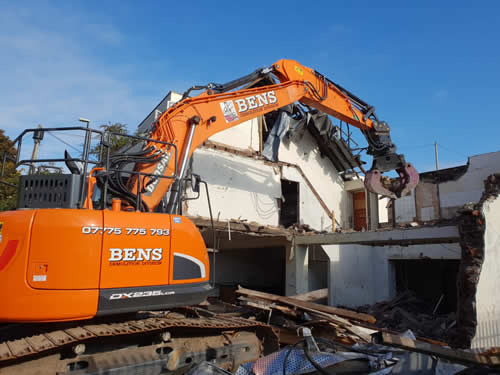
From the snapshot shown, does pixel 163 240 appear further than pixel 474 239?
No

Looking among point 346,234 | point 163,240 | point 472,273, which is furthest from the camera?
point 346,234

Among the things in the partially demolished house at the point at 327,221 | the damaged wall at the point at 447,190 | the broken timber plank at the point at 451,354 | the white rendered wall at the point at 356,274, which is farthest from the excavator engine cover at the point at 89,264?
the damaged wall at the point at 447,190

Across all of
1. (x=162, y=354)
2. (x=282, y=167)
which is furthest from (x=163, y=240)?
(x=282, y=167)

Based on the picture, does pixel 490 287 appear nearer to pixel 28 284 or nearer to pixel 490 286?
pixel 490 286

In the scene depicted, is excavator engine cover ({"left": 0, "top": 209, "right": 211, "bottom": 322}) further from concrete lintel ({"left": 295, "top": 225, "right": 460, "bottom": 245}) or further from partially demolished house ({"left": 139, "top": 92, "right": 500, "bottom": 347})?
concrete lintel ({"left": 295, "top": 225, "right": 460, "bottom": 245})

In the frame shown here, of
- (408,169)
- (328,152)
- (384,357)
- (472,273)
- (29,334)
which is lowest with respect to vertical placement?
(384,357)

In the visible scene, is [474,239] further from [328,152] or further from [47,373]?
[328,152]

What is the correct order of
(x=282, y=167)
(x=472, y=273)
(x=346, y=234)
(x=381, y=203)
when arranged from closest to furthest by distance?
1. (x=472, y=273)
2. (x=346, y=234)
3. (x=282, y=167)
4. (x=381, y=203)

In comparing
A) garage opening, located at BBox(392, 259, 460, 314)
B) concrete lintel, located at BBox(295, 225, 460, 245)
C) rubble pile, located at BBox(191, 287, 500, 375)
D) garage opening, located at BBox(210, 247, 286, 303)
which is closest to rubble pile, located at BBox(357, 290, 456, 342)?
rubble pile, located at BBox(191, 287, 500, 375)

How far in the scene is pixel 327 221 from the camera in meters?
17.6

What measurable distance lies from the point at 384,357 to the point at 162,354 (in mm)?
3105

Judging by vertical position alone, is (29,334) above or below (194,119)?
below

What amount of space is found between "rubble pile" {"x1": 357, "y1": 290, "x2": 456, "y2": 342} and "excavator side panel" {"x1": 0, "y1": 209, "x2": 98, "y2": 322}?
7.92 m

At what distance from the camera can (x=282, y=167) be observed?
1612 centimetres
